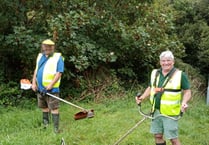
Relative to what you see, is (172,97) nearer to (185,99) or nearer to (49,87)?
(185,99)

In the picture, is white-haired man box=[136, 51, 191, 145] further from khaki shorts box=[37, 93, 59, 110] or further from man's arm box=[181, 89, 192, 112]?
khaki shorts box=[37, 93, 59, 110]

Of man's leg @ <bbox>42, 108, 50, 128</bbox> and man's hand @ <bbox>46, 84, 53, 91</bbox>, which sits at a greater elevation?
man's hand @ <bbox>46, 84, 53, 91</bbox>

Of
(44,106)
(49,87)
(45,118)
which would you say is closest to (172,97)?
(49,87)

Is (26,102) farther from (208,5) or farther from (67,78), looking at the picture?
(208,5)

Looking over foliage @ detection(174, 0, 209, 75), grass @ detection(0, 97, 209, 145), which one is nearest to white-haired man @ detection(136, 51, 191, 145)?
grass @ detection(0, 97, 209, 145)

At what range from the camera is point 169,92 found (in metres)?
4.95

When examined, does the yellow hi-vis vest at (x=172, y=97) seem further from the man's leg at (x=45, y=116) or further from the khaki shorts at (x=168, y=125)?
the man's leg at (x=45, y=116)

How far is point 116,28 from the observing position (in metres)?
10.2

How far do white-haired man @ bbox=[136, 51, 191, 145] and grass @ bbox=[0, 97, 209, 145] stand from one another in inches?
55.4

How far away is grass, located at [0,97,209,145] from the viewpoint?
20.4ft

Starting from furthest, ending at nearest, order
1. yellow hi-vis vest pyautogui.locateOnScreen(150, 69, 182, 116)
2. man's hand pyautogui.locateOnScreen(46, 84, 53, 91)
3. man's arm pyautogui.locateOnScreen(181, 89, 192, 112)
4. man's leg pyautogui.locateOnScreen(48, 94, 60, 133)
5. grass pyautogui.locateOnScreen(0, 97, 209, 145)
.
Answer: man's leg pyautogui.locateOnScreen(48, 94, 60, 133) → man's hand pyautogui.locateOnScreen(46, 84, 53, 91) → grass pyautogui.locateOnScreen(0, 97, 209, 145) → yellow hi-vis vest pyautogui.locateOnScreen(150, 69, 182, 116) → man's arm pyautogui.locateOnScreen(181, 89, 192, 112)

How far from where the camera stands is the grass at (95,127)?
6.23 metres

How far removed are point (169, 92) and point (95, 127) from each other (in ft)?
8.19

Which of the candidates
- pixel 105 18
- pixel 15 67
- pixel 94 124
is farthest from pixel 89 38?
pixel 94 124
